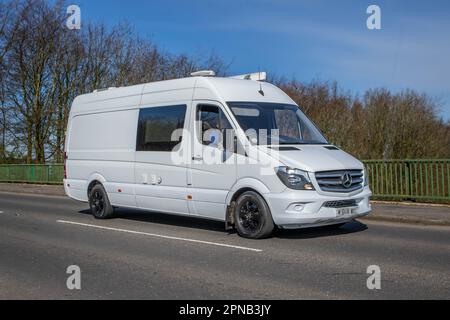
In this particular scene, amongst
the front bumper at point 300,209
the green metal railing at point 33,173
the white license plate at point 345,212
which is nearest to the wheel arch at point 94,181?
the front bumper at point 300,209

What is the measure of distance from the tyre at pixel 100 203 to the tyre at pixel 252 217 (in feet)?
13.2

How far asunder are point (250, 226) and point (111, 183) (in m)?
4.11

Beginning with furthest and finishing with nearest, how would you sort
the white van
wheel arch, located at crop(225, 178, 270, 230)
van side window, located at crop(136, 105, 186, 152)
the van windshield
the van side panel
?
the van side panel, van side window, located at crop(136, 105, 186, 152), the van windshield, wheel arch, located at crop(225, 178, 270, 230), the white van

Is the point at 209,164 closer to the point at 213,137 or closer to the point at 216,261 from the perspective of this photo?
the point at 213,137

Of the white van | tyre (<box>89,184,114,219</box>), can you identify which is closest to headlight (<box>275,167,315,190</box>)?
the white van

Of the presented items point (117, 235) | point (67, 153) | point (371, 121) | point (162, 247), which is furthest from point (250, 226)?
point (371, 121)

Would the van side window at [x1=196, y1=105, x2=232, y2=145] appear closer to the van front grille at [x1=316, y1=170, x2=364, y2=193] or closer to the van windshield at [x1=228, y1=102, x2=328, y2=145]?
the van windshield at [x1=228, y1=102, x2=328, y2=145]

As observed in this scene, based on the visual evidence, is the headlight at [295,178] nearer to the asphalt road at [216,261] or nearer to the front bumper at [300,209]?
the front bumper at [300,209]

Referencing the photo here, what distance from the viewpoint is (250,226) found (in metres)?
9.27

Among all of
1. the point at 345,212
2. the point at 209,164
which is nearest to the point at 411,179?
the point at 345,212

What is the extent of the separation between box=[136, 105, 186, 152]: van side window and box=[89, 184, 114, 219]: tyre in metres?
1.71

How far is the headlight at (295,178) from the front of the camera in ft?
28.5

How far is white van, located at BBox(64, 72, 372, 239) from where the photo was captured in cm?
881

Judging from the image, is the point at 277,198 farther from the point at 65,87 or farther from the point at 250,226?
the point at 65,87
